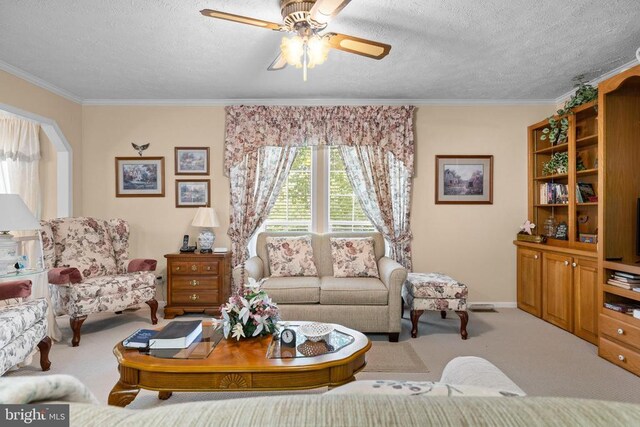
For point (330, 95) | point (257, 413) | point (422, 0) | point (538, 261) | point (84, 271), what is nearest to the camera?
point (257, 413)

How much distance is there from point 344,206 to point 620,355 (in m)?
3.10

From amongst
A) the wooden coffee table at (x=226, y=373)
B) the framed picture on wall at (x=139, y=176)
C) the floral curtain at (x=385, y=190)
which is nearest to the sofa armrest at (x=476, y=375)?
the wooden coffee table at (x=226, y=373)

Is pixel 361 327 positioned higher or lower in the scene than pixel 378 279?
lower

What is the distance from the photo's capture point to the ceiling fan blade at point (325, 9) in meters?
1.95

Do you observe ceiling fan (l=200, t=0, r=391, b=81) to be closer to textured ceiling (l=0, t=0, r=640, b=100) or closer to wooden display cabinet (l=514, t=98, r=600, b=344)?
textured ceiling (l=0, t=0, r=640, b=100)

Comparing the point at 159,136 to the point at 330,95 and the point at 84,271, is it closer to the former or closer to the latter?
the point at 84,271

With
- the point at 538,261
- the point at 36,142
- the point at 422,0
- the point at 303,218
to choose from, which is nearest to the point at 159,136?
the point at 36,142

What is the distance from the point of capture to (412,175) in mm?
4754

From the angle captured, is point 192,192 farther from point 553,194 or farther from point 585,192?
point 585,192

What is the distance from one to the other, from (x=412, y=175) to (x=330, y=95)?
1.47 meters

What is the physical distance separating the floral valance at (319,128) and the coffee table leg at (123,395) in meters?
3.15

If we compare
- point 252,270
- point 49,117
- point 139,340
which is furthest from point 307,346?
point 49,117

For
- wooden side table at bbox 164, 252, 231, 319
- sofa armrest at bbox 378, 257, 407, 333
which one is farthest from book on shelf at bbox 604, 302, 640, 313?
wooden side table at bbox 164, 252, 231, 319

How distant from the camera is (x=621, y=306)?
117 inches
